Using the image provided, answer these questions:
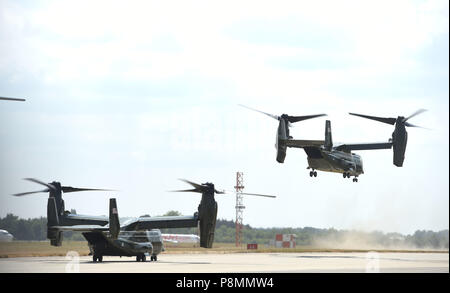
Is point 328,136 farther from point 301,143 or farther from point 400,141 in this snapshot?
point 400,141

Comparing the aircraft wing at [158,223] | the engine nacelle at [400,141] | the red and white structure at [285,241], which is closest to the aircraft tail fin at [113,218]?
the aircraft wing at [158,223]

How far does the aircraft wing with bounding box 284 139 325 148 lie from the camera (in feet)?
227

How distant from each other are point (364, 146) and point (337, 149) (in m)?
2.86

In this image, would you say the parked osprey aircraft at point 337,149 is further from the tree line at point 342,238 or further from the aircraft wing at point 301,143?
the tree line at point 342,238

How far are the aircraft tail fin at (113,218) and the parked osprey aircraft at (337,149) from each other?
16426mm

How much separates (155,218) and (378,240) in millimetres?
54257

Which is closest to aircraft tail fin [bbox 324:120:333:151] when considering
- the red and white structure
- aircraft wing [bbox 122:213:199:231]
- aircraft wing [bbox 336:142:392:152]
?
aircraft wing [bbox 336:142:392:152]

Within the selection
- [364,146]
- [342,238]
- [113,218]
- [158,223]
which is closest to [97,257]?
[113,218]

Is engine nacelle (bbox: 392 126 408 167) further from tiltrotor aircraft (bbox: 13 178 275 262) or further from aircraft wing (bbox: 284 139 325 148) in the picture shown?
tiltrotor aircraft (bbox: 13 178 275 262)
